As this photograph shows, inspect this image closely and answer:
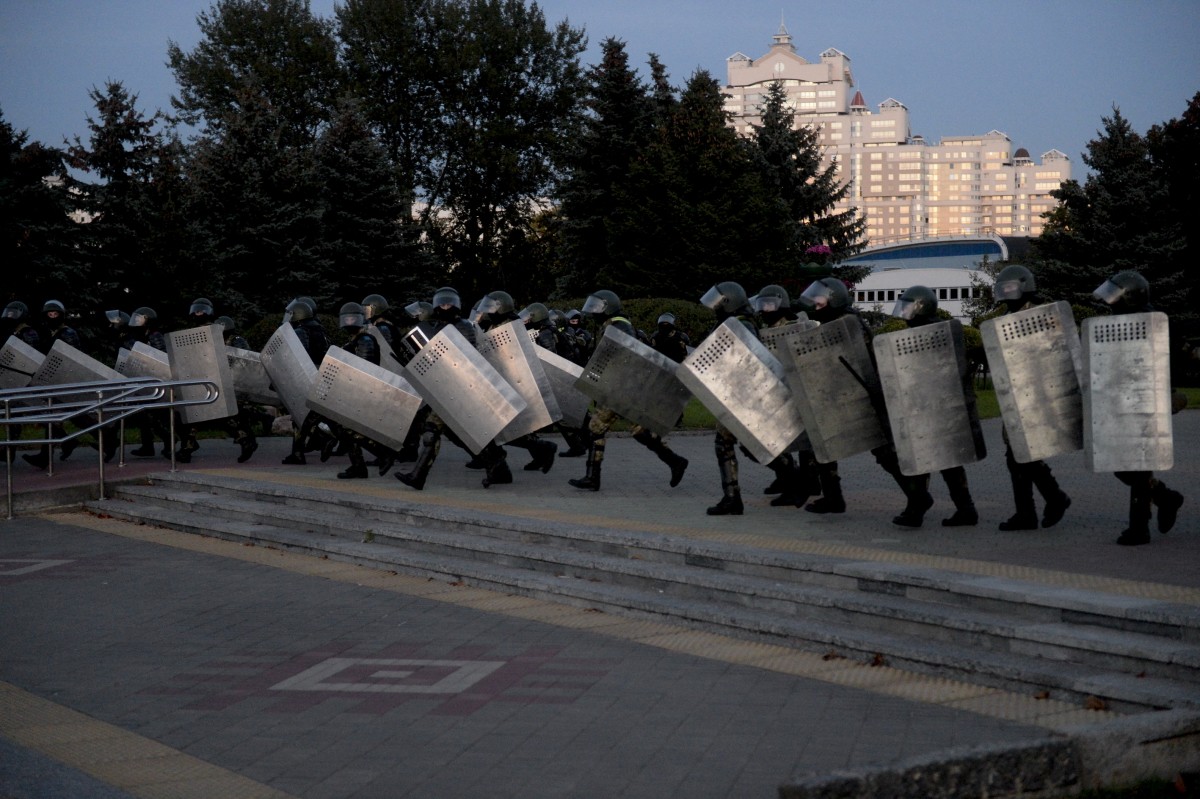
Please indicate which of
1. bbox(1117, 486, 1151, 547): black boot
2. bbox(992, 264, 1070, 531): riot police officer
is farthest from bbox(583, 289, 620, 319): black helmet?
bbox(1117, 486, 1151, 547): black boot

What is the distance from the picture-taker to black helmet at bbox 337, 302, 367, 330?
14125mm

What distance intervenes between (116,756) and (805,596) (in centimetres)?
385

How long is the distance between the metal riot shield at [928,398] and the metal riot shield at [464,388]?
383 centimetres

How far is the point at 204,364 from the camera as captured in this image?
49.3ft

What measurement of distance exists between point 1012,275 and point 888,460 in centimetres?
171

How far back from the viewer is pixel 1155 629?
19.8 ft

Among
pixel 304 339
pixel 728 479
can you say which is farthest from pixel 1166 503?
pixel 304 339

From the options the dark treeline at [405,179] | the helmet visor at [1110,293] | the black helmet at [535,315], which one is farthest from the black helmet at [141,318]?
the dark treeline at [405,179]

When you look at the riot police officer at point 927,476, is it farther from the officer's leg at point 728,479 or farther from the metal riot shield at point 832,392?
the officer's leg at point 728,479

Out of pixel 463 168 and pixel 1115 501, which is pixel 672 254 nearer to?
pixel 463 168

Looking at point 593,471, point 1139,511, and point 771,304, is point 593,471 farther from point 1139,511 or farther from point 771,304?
point 1139,511

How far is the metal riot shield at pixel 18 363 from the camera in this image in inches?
637

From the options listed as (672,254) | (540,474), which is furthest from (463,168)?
(540,474)

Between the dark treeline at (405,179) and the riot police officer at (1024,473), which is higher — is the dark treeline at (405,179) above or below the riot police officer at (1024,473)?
above
